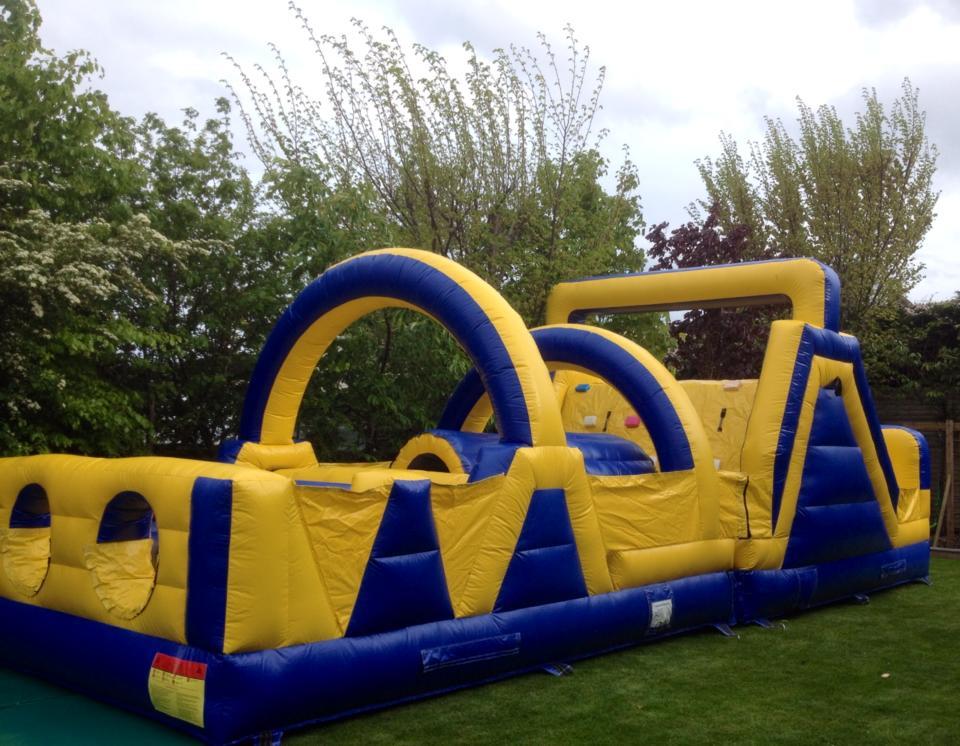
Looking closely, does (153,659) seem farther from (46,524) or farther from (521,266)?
(521,266)

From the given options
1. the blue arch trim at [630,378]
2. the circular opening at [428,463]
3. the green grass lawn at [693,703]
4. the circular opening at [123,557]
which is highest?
the blue arch trim at [630,378]

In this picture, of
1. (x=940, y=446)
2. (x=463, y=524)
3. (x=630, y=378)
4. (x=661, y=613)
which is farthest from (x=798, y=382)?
(x=940, y=446)

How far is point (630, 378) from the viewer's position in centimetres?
703

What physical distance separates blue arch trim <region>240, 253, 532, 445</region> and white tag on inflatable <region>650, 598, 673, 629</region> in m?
1.48

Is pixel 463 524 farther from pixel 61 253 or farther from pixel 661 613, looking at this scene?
pixel 61 253

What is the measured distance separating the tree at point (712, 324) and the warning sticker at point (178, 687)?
11352mm

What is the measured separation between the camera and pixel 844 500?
25.4 feet

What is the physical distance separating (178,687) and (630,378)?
3836 mm

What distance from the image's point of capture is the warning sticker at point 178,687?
4137mm

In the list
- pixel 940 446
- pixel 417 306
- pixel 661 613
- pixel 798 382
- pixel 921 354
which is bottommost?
pixel 661 613

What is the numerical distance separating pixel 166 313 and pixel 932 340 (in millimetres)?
9734

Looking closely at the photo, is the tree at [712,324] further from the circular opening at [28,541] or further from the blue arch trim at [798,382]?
the circular opening at [28,541]

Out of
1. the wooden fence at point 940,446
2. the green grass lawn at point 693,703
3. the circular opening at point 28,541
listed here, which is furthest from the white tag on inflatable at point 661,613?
the wooden fence at point 940,446

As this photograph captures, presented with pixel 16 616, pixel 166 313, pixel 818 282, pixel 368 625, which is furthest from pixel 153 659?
pixel 818 282
